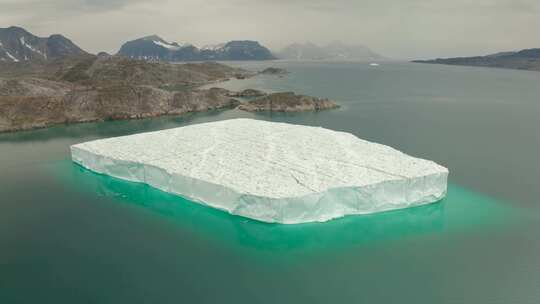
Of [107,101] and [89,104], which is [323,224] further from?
[89,104]

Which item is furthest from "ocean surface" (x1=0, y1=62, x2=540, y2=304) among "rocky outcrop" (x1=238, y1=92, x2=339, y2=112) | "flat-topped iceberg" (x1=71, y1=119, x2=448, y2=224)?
"rocky outcrop" (x1=238, y1=92, x2=339, y2=112)

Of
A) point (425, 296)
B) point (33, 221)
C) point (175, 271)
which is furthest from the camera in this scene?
point (33, 221)

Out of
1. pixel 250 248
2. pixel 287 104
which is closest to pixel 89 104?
pixel 287 104

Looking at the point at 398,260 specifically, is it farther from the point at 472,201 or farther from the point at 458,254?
the point at 472,201

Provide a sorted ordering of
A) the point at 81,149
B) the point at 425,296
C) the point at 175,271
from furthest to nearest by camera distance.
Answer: the point at 81,149
the point at 175,271
the point at 425,296

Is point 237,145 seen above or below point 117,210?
above

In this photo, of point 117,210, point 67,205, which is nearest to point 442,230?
point 117,210

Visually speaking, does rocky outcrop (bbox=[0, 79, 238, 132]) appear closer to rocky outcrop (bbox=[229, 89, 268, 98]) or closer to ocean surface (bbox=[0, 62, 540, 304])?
rocky outcrop (bbox=[229, 89, 268, 98])
